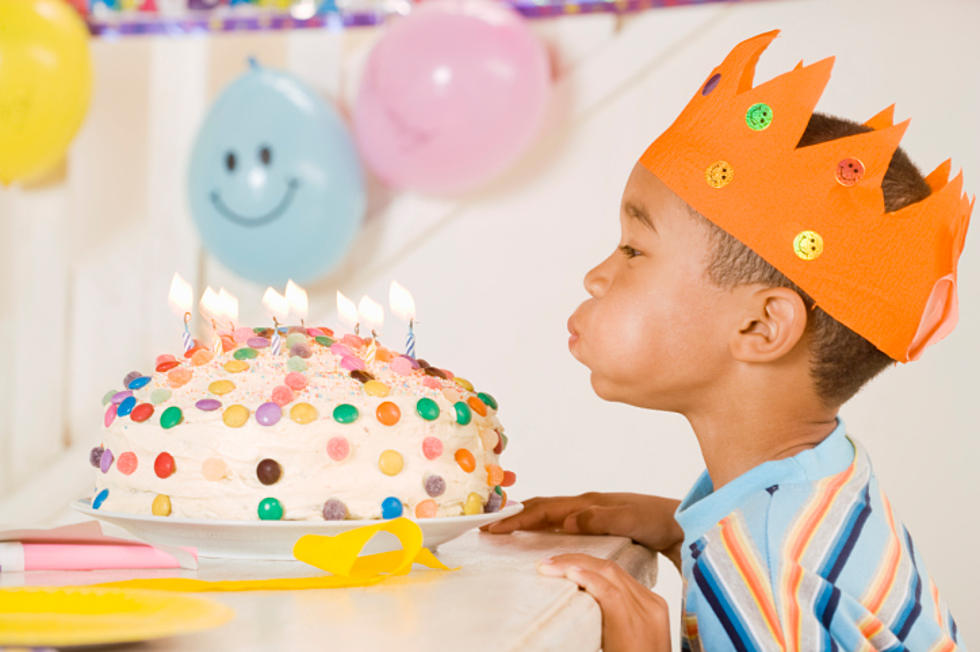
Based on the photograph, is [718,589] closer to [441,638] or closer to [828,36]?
[441,638]

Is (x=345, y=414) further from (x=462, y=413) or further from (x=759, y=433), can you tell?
(x=759, y=433)

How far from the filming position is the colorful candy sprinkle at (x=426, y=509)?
0.88m

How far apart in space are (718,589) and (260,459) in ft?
1.41

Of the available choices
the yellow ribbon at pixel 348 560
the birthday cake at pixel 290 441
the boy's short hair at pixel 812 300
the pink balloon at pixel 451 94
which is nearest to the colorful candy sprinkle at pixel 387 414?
the birthday cake at pixel 290 441

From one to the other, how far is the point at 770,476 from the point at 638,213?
35cm

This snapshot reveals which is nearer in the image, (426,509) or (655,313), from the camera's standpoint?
(426,509)

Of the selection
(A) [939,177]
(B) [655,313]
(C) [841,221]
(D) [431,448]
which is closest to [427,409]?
A: (D) [431,448]

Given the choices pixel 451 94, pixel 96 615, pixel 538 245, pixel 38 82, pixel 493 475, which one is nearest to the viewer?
pixel 96 615

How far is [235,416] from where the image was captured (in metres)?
0.85

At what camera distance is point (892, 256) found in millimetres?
1054

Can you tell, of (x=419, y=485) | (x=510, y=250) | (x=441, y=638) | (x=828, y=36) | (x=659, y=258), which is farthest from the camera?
(x=510, y=250)

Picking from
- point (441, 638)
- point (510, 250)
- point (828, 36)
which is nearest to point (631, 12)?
point (828, 36)

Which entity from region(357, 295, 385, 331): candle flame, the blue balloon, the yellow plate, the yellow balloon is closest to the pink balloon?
the blue balloon

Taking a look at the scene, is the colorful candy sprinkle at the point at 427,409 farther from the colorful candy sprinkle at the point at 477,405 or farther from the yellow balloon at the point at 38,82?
the yellow balloon at the point at 38,82
